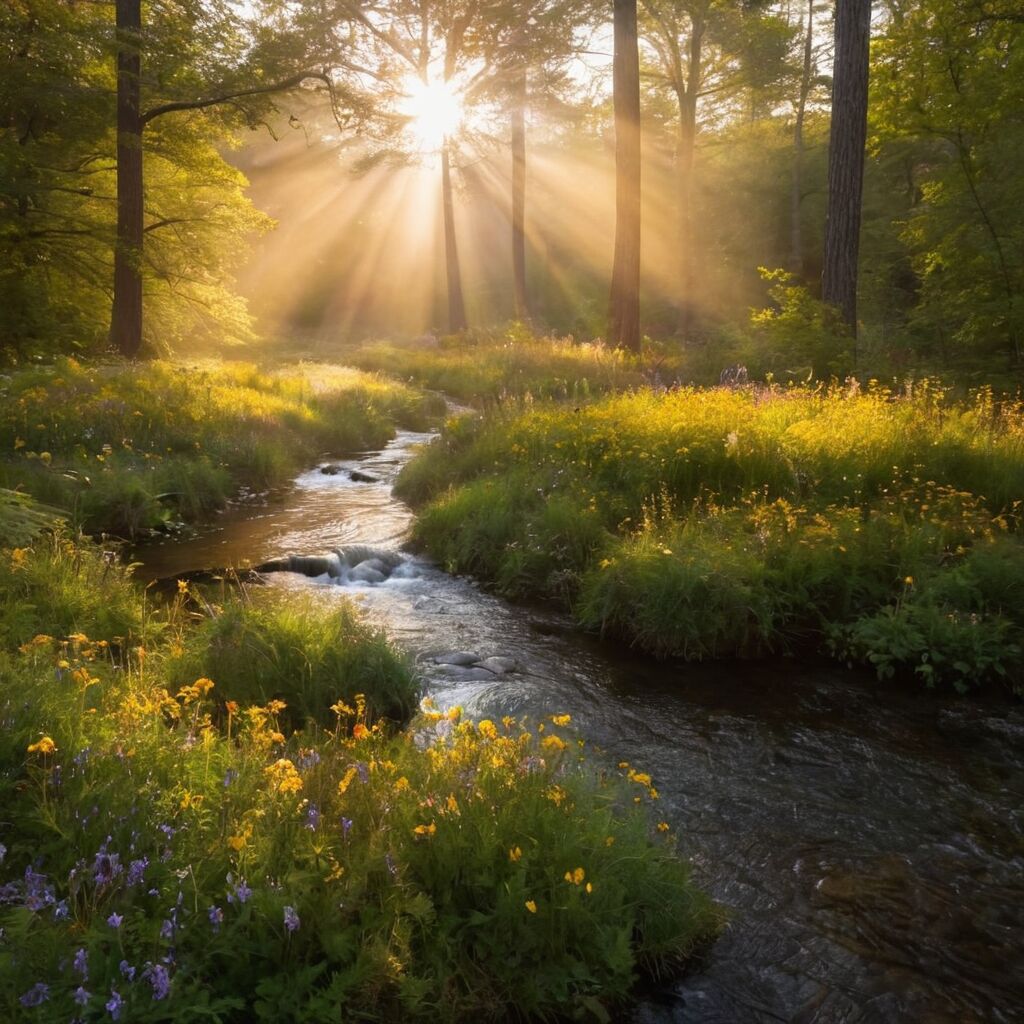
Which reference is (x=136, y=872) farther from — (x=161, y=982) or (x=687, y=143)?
(x=687, y=143)

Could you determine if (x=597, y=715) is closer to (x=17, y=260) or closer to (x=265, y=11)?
(x=17, y=260)

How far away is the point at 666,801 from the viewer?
4039mm

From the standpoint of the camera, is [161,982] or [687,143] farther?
[687,143]

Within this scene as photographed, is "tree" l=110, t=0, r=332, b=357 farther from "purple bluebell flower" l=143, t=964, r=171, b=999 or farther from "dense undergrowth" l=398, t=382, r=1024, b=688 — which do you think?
"purple bluebell flower" l=143, t=964, r=171, b=999

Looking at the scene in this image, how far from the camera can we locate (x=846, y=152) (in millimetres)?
11039

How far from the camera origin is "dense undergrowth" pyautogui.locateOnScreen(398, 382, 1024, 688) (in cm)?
575

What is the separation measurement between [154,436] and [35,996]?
9.50 m

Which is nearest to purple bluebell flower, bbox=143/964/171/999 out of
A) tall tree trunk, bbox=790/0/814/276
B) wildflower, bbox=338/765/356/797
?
wildflower, bbox=338/765/356/797

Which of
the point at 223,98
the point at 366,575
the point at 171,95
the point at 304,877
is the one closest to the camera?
the point at 304,877

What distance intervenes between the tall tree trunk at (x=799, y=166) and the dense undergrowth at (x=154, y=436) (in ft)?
64.1

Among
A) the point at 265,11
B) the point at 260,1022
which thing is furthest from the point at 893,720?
A: the point at 265,11

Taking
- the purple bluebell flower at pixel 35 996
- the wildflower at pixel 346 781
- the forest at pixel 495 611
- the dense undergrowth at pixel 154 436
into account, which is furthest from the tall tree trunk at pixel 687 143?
the purple bluebell flower at pixel 35 996

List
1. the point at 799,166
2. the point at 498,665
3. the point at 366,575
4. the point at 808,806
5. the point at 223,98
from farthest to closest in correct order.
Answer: the point at 799,166 → the point at 223,98 → the point at 366,575 → the point at 498,665 → the point at 808,806

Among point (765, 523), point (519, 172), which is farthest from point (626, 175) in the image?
point (519, 172)
